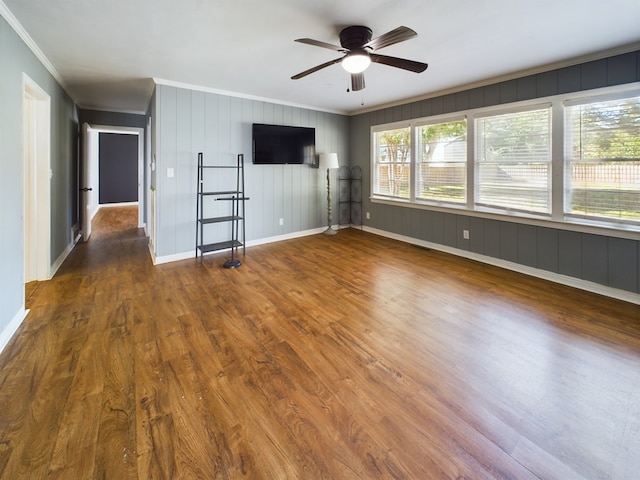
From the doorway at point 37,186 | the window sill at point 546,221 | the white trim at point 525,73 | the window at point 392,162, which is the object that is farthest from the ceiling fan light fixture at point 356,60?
the doorway at point 37,186

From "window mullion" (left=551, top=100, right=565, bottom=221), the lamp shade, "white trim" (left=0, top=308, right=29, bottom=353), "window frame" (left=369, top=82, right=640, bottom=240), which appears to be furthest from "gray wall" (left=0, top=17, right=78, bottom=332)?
"window mullion" (left=551, top=100, right=565, bottom=221)

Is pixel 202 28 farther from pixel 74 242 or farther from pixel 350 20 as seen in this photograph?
pixel 74 242

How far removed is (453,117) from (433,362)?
155 inches

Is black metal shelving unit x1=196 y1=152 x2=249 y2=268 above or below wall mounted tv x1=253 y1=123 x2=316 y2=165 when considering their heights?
below

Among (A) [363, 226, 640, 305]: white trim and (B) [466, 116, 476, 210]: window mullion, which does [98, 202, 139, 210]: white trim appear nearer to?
(A) [363, 226, 640, 305]: white trim

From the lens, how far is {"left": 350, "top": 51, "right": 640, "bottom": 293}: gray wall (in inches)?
127

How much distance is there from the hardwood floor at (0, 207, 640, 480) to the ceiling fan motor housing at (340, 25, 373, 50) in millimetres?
2380

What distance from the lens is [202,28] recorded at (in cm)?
275

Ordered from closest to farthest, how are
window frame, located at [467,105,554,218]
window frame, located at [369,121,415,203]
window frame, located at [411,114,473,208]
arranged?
window frame, located at [467,105,554,218], window frame, located at [411,114,473,208], window frame, located at [369,121,415,203]

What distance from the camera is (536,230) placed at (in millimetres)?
3932

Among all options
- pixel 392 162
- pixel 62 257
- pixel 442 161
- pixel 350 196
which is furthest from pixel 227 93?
pixel 442 161

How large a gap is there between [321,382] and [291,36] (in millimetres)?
2957

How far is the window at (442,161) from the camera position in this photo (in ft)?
15.7

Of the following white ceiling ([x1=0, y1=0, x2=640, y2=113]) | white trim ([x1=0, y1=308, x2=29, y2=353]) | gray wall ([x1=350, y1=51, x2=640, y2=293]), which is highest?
white ceiling ([x1=0, y1=0, x2=640, y2=113])
